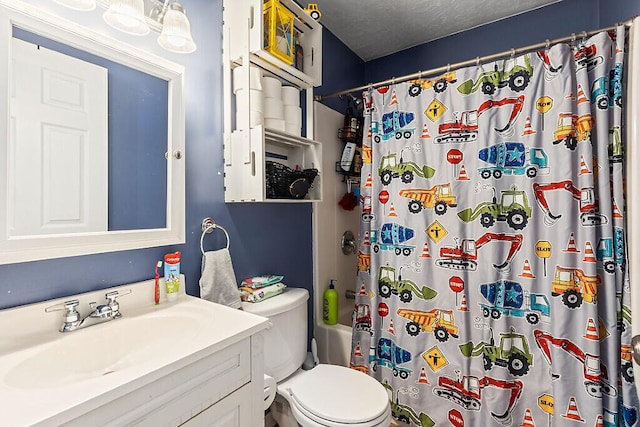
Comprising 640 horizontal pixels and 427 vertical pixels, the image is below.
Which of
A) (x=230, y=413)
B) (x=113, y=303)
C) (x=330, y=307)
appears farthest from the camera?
(x=330, y=307)

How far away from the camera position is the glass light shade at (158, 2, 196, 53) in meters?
1.06

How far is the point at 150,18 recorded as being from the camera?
43.1 inches

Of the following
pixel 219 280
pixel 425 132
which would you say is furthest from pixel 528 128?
pixel 219 280

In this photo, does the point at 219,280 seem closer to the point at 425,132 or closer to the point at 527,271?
the point at 425,132

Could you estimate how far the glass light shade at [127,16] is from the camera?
37.0 inches

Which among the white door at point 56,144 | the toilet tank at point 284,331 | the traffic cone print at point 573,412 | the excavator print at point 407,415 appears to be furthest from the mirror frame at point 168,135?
the traffic cone print at point 573,412

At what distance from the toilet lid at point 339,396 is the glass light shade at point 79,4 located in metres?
1.55

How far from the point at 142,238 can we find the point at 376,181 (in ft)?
4.02

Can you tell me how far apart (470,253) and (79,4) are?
1.79 meters

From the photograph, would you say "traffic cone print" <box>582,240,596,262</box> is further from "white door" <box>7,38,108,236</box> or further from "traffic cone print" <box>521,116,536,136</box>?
"white door" <box>7,38,108,236</box>

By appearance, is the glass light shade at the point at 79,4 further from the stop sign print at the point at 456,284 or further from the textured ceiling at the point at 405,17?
the stop sign print at the point at 456,284

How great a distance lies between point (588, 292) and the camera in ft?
4.10

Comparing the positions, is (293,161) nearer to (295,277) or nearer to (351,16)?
(295,277)

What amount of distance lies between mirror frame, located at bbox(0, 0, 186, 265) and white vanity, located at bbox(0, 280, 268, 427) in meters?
0.15
